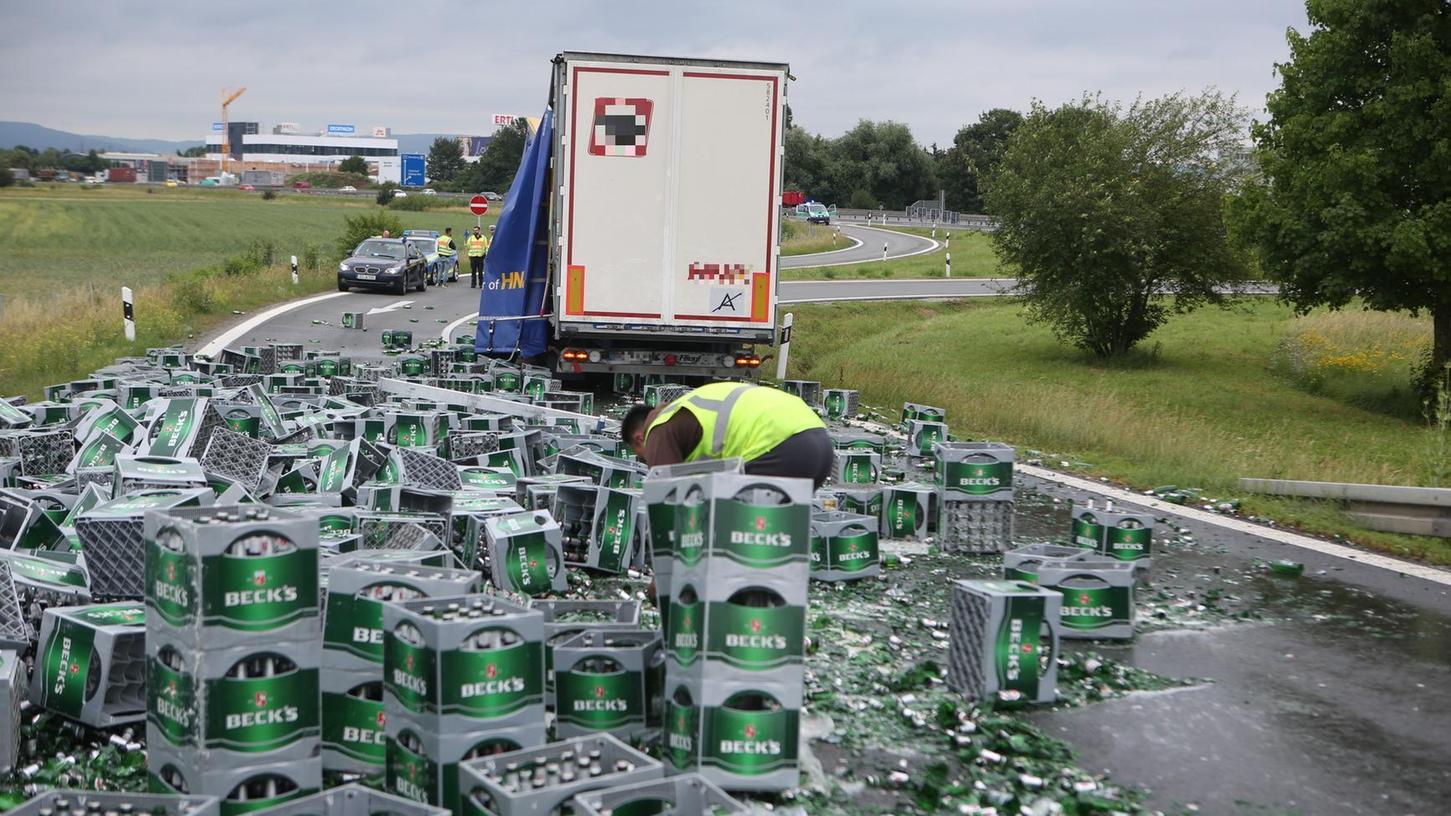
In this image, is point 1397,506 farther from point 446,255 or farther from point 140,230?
point 140,230

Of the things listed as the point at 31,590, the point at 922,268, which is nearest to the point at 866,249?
the point at 922,268

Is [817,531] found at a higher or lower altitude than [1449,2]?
lower

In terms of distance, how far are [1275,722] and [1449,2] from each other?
895 inches

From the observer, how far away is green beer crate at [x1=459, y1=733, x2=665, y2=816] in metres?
4.57

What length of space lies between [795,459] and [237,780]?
333 cm

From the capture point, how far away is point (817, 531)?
862 cm

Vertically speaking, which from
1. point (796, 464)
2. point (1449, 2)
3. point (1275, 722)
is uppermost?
point (1449, 2)

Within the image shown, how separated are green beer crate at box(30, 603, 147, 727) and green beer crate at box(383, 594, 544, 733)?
1.36 metres

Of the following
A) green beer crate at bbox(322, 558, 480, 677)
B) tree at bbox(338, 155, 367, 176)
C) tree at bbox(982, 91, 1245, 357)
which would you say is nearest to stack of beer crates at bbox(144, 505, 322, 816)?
green beer crate at bbox(322, 558, 480, 677)

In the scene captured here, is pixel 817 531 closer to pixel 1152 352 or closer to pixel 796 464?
pixel 796 464

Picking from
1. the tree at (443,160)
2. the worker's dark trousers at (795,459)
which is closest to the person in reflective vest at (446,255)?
the worker's dark trousers at (795,459)

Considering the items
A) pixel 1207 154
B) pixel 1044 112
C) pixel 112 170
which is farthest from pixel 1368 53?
pixel 112 170

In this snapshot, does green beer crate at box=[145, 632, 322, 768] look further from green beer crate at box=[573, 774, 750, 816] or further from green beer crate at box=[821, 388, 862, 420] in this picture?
green beer crate at box=[821, 388, 862, 420]

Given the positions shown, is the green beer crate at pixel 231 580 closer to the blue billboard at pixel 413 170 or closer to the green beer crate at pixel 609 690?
the green beer crate at pixel 609 690
